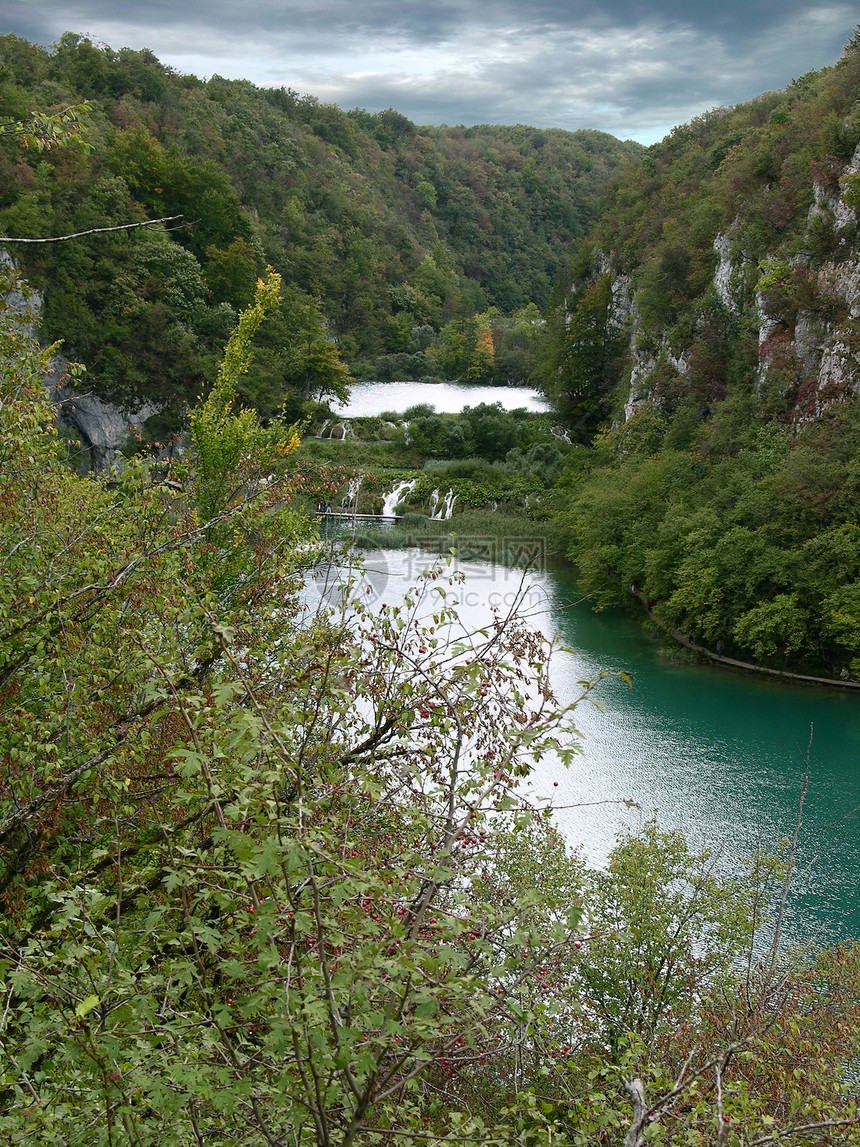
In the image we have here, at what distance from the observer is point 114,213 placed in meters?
30.7

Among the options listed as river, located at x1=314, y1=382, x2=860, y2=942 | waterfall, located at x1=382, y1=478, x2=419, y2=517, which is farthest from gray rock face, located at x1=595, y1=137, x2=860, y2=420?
waterfall, located at x1=382, y1=478, x2=419, y2=517

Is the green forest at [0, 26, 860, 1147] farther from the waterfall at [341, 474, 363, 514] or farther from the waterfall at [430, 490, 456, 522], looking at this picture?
the waterfall at [430, 490, 456, 522]

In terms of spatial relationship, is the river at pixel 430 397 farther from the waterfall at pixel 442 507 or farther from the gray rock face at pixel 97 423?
the gray rock face at pixel 97 423

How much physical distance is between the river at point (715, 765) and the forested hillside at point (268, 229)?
9270 millimetres

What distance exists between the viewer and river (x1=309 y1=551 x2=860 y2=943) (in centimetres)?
1074

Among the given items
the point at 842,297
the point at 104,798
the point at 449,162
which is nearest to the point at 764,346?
the point at 842,297

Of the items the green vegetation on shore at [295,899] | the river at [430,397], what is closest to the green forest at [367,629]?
the green vegetation on shore at [295,899]

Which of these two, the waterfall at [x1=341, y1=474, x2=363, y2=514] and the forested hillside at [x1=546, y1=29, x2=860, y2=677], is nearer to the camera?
the waterfall at [x1=341, y1=474, x2=363, y2=514]

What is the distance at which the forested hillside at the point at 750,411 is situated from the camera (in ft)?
58.5

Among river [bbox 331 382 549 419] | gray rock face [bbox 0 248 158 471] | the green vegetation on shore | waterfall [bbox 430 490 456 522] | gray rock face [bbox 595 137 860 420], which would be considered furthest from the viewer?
river [bbox 331 382 549 419]

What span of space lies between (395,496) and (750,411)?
37.7 feet

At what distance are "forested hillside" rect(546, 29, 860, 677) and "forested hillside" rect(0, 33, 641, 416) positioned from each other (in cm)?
1269

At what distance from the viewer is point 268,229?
147 feet

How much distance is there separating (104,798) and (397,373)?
45531mm
